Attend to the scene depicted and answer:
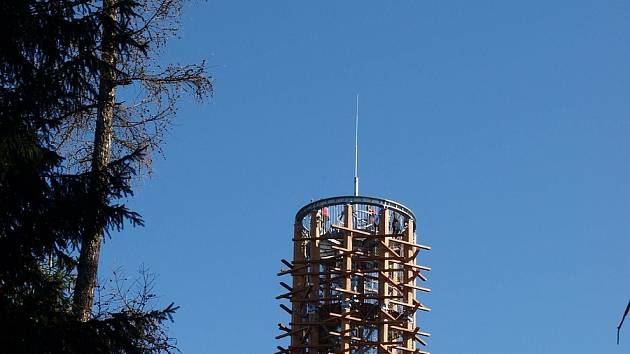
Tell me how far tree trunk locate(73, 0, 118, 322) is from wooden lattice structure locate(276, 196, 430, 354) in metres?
18.8

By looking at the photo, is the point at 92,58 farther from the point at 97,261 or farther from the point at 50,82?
the point at 97,261

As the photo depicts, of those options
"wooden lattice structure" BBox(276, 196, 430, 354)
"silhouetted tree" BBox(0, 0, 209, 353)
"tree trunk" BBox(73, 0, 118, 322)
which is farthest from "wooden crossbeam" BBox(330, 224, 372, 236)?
"silhouetted tree" BBox(0, 0, 209, 353)

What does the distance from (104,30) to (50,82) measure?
1.05 m

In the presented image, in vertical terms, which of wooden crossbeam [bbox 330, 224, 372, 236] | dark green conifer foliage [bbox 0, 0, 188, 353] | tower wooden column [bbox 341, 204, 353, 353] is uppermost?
wooden crossbeam [bbox 330, 224, 372, 236]

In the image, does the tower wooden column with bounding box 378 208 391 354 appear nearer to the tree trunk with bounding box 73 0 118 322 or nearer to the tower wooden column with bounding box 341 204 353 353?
the tower wooden column with bounding box 341 204 353 353

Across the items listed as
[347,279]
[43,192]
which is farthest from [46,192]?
[347,279]

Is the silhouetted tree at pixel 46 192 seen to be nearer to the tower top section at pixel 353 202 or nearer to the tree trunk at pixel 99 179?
the tree trunk at pixel 99 179

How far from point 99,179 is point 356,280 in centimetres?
2319

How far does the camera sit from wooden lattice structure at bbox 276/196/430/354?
127ft

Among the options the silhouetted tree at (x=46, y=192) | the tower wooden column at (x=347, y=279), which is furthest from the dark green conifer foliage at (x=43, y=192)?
the tower wooden column at (x=347, y=279)

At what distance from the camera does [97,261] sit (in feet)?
63.3

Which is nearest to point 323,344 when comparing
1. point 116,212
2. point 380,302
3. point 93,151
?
point 380,302

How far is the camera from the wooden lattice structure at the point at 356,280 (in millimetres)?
38781

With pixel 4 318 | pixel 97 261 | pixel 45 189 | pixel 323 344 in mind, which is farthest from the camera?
pixel 323 344
